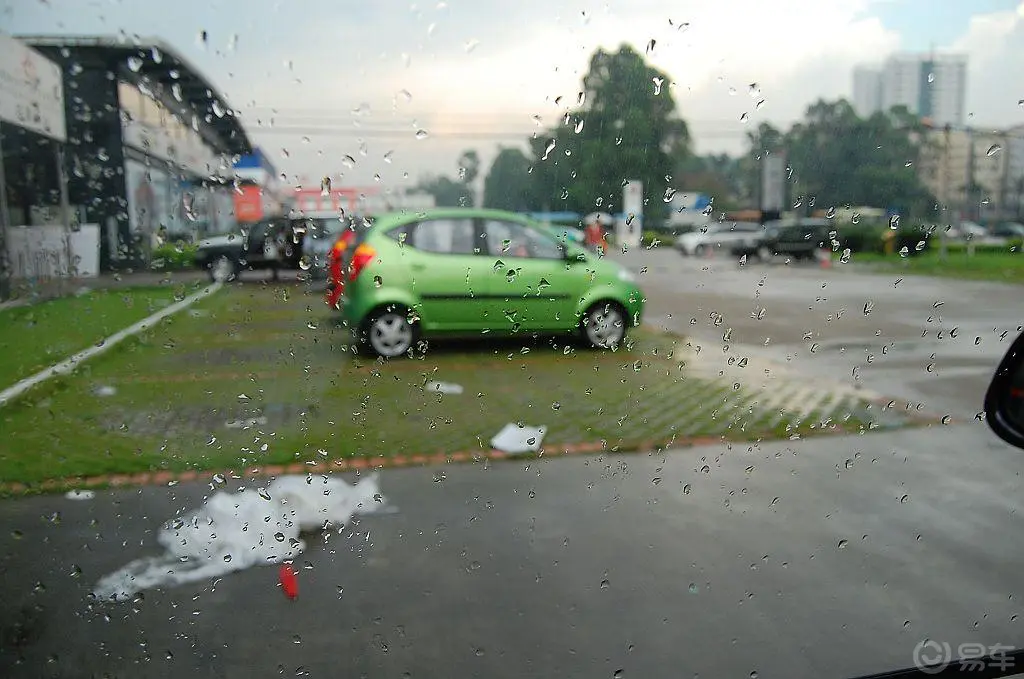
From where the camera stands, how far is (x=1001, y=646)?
8.68 feet

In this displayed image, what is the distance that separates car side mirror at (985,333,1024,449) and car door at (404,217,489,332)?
178 cm

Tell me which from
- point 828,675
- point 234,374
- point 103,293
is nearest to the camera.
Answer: point 828,675

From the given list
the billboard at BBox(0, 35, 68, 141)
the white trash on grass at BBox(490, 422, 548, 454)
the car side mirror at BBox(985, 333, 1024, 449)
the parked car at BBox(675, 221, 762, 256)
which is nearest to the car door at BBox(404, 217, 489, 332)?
the parked car at BBox(675, 221, 762, 256)

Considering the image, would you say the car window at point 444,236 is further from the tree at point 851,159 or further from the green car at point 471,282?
the tree at point 851,159

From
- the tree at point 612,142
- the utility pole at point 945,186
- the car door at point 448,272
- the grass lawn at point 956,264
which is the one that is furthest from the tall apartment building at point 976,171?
the car door at point 448,272

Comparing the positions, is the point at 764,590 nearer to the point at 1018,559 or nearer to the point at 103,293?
the point at 1018,559

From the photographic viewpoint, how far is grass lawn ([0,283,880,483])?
3102 millimetres

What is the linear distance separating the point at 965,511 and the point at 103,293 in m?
3.73

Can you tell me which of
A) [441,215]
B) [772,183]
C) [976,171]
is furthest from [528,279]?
[976,171]

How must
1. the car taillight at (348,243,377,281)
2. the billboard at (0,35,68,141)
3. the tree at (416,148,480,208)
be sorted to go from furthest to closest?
the car taillight at (348,243,377,281), the tree at (416,148,480,208), the billboard at (0,35,68,141)

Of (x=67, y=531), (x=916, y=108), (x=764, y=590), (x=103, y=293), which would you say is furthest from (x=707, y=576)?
(x=67, y=531)

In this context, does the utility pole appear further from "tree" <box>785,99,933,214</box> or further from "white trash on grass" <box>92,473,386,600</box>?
"white trash on grass" <box>92,473,386,600</box>

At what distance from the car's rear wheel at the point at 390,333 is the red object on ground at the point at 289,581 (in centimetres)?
90

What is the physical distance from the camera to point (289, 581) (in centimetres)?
308
